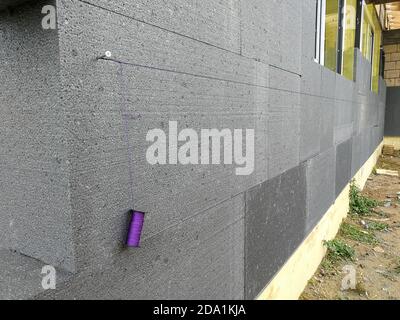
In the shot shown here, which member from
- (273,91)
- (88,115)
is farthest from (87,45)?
(273,91)

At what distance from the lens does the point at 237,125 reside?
1983 mm

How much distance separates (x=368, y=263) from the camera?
4316 mm

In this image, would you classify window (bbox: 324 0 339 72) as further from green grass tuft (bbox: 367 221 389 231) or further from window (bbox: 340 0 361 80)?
green grass tuft (bbox: 367 221 389 231)

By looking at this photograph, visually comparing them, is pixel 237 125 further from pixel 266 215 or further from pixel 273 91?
pixel 266 215

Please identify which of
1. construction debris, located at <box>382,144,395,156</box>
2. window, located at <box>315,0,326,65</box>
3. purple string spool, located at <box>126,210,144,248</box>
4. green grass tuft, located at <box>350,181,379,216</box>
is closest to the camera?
purple string spool, located at <box>126,210,144,248</box>

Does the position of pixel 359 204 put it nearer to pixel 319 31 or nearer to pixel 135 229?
pixel 319 31

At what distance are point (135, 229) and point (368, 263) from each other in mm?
4038

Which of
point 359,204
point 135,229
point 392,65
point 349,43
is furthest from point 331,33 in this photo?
point 392,65

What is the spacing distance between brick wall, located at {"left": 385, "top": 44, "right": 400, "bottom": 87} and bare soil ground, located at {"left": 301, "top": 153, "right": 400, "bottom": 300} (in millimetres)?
10645

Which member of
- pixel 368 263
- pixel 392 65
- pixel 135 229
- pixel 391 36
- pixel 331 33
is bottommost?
pixel 368 263

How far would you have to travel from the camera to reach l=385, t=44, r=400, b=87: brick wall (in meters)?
15.2

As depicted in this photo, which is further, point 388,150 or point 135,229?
point 388,150

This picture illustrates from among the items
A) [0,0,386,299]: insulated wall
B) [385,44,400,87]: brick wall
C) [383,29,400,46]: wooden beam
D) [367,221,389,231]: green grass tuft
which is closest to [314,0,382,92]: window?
[0,0,386,299]: insulated wall

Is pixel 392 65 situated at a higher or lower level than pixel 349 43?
higher
